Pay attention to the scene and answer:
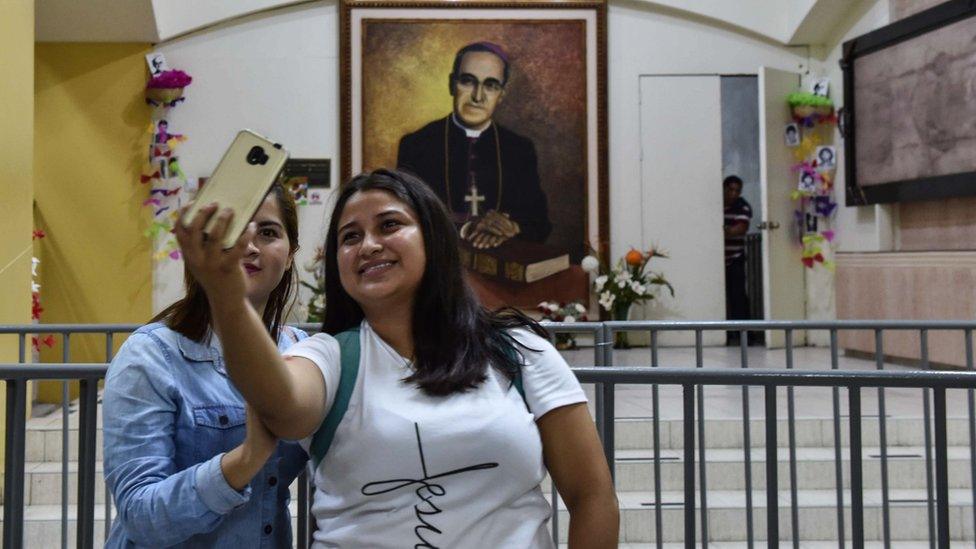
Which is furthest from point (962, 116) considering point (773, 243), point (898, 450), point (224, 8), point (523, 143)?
point (224, 8)

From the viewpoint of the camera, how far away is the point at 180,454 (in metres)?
1.72

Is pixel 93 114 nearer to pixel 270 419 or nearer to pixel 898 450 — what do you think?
pixel 898 450

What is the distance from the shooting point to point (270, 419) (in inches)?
59.0

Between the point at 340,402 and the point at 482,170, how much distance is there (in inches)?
340

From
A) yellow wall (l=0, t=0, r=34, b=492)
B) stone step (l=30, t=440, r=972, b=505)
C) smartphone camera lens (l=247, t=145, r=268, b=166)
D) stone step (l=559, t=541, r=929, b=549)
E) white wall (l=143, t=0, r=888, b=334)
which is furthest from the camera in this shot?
white wall (l=143, t=0, r=888, b=334)

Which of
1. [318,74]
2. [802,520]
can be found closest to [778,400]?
[802,520]

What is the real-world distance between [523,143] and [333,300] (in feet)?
28.0

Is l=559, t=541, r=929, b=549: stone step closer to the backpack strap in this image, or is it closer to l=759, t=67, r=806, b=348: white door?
the backpack strap

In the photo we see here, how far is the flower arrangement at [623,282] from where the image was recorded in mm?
9789

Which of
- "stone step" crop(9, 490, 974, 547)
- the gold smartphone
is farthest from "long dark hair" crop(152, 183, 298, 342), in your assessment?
"stone step" crop(9, 490, 974, 547)

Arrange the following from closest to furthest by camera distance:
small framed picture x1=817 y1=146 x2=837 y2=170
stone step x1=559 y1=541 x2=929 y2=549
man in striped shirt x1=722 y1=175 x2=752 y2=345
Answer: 1. stone step x1=559 y1=541 x2=929 y2=549
2. small framed picture x1=817 y1=146 x2=837 y2=170
3. man in striped shirt x1=722 y1=175 x2=752 y2=345

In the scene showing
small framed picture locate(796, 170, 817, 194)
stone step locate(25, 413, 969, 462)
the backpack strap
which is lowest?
stone step locate(25, 413, 969, 462)

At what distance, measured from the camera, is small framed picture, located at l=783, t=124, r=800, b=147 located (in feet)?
33.1

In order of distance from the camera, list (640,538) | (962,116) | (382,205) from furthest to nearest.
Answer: (962,116)
(640,538)
(382,205)
